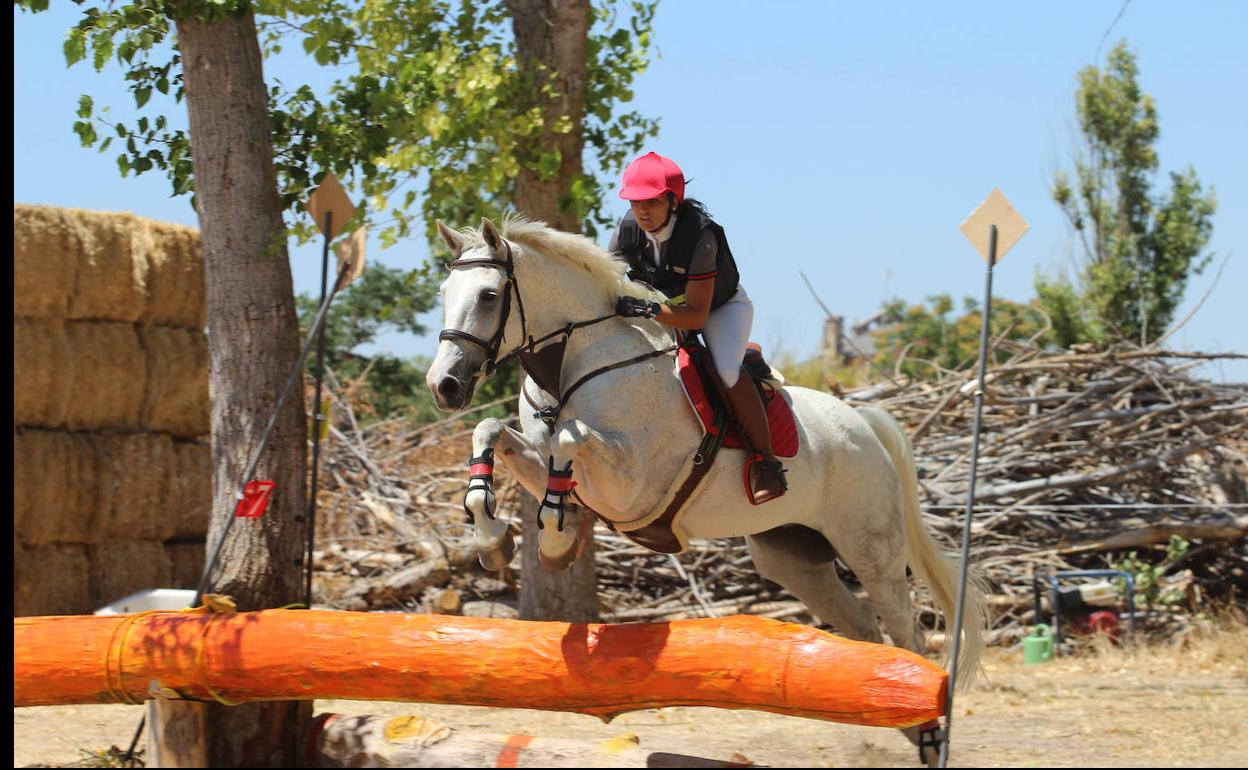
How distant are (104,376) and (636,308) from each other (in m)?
5.86

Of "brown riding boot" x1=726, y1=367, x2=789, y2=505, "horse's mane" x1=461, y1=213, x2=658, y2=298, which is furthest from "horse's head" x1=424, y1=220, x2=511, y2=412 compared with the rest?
"brown riding boot" x1=726, y1=367, x2=789, y2=505

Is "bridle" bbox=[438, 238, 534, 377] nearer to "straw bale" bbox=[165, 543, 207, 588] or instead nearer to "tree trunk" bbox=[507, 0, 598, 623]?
"tree trunk" bbox=[507, 0, 598, 623]

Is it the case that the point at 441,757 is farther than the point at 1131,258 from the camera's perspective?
No

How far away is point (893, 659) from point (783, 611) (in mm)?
5314

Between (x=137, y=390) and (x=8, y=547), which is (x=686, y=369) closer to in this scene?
(x=8, y=547)

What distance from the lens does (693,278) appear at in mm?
4590

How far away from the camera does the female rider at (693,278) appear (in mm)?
4535

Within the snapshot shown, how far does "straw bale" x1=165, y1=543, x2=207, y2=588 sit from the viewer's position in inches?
368

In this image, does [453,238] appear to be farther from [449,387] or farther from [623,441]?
[623,441]

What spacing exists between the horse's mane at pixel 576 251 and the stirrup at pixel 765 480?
31.0 inches

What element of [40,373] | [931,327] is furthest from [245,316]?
[931,327]

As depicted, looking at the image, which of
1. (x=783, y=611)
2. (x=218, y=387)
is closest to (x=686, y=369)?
(x=218, y=387)

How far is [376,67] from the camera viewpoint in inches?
294

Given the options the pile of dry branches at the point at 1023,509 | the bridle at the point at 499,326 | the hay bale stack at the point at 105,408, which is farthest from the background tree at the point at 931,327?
the bridle at the point at 499,326
